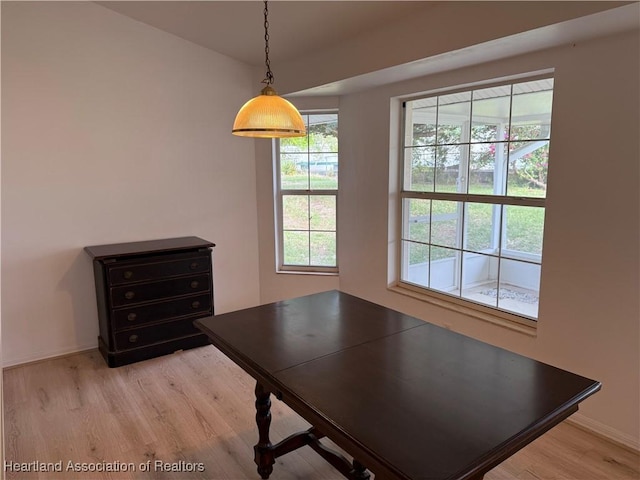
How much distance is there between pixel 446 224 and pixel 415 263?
463 mm

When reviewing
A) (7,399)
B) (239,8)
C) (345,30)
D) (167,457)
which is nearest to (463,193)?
(345,30)

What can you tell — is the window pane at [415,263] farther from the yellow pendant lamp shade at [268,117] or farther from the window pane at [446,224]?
the yellow pendant lamp shade at [268,117]

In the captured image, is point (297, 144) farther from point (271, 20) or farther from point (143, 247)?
point (143, 247)

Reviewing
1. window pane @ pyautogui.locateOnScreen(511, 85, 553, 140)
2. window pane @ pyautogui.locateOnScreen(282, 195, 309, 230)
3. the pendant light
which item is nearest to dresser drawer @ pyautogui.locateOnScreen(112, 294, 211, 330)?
window pane @ pyautogui.locateOnScreen(282, 195, 309, 230)

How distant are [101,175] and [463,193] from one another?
2861 mm

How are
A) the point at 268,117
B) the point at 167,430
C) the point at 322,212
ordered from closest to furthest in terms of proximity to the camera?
the point at 268,117 → the point at 167,430 → the point at 322,212

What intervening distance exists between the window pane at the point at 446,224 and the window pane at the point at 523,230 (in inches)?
15.2

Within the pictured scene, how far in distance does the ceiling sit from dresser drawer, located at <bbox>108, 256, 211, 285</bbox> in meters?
1.84

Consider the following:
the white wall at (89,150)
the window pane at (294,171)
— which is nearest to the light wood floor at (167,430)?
the white wall at (89,150)

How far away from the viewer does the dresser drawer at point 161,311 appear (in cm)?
338

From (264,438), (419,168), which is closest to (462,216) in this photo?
(419,168)

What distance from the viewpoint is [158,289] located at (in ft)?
11.5

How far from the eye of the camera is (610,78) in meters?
2.27

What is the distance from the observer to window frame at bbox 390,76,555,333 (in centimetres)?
283
